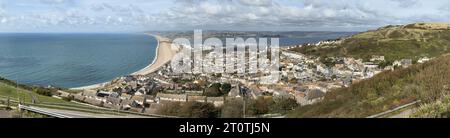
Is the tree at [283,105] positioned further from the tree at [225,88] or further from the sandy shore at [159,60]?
the sandy shore at [159,60]

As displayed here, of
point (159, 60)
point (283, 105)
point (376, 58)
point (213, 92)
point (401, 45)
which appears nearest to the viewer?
point (283, 105)

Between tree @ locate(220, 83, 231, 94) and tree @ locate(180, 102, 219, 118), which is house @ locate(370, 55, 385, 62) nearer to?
tree @ locate(220, 83, 231, 94)

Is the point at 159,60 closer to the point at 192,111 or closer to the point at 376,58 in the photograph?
the point at 376,58

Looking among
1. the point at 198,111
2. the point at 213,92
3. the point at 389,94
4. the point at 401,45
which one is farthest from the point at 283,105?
the point at 401,45

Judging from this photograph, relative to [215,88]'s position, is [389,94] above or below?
above

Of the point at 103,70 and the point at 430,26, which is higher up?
the point at 430,26
